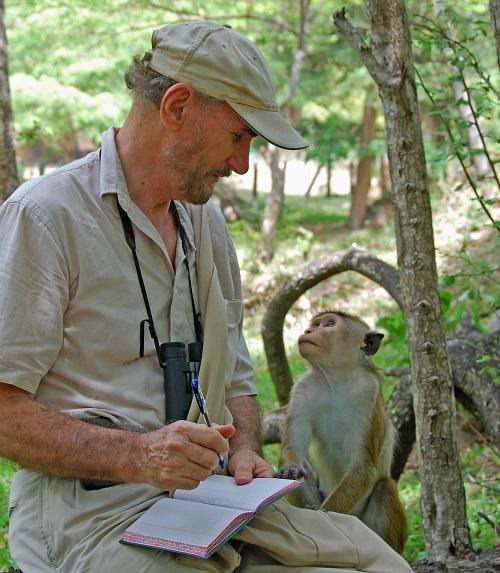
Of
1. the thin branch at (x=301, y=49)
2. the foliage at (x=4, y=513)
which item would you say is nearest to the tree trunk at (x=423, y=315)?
the foliage at (x=4, y=513)

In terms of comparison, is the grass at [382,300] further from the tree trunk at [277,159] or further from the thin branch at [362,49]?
the thin branch at [362,49]

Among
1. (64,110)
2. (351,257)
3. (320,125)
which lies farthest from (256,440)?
(320,125)

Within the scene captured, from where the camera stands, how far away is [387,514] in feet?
17.4

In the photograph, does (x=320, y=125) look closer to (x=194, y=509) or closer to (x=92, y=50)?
(x=92, y=50)

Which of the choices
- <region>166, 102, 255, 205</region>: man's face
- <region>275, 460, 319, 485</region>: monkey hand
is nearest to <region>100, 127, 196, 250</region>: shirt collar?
<region>166, 102, 255, 205</region>: man's face

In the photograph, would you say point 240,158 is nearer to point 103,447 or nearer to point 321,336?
point 103,447

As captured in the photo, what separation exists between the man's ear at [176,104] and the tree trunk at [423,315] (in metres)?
1.73

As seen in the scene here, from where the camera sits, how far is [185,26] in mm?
3287

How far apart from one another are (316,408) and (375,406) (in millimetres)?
366

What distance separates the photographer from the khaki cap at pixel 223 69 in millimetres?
3172

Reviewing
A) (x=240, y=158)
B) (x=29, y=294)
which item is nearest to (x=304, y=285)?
(x=240, y=158)

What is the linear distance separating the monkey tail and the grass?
479 millimetres

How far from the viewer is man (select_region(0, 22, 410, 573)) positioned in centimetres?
285

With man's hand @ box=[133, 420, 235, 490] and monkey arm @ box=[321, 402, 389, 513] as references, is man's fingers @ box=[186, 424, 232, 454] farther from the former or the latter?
monkey arm @ box=[321, 402, 389, 513]
